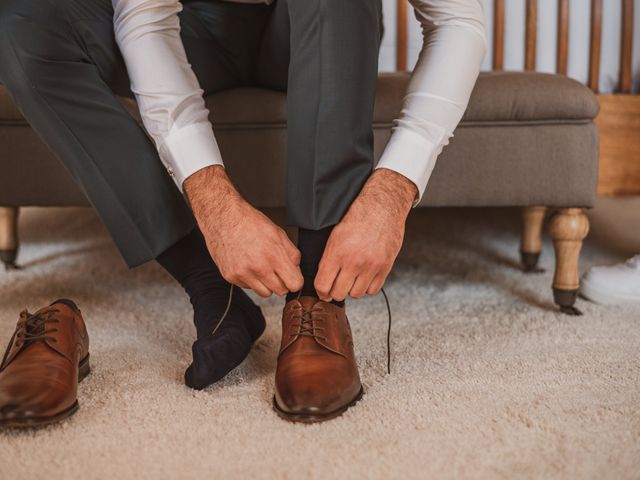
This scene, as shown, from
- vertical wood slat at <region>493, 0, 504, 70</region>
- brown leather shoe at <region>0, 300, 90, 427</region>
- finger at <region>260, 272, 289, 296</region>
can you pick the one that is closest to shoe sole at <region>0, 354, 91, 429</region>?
brown leather shoe at <region>0, 300, 90, 427</region>

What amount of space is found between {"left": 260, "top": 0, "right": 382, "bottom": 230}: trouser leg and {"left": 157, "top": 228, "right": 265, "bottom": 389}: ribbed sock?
14 cm

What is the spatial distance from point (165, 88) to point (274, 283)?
28 centimetres

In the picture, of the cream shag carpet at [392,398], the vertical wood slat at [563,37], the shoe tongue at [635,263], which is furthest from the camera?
the vertical wood slat at [563,37]

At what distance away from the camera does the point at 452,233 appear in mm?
1615

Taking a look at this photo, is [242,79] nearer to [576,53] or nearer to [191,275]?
[191,275]

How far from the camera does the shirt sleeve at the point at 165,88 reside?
753 mm

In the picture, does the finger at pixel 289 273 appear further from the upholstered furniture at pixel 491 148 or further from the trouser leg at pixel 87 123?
the upholstered furniture at pixel 491 148

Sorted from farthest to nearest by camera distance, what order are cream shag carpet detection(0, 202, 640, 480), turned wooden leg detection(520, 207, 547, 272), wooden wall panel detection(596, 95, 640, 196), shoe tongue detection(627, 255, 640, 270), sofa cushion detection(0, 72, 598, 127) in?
wooden wall panel detection(596, 95, 640, 196)
turned wooden leg detection(520, 207, 547, 272)
shoe tongue detection(627, 255, 640, 270)
sofa cushion detection(0, 72, 598, 127)
cream shag carpet detection(0, 202, 640, 480)

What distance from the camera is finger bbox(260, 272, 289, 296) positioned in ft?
2.19

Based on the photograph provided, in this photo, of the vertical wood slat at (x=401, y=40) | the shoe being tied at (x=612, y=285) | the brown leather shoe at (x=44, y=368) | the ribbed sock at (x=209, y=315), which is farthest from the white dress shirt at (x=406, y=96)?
the vertical wood slat at (x=401, y=40)

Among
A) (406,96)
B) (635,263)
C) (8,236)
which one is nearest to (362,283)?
(406,96)

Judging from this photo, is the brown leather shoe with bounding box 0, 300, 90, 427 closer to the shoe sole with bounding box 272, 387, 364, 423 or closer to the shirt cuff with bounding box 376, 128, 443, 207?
the shoe sole with bounding box 272, 387, 364, 423

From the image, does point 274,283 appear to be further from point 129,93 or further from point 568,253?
point 568,253

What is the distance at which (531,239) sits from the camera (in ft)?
4.17
